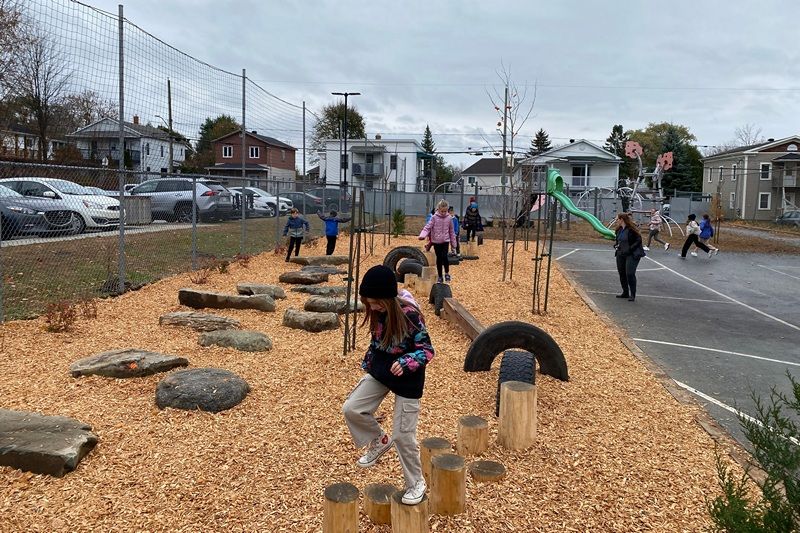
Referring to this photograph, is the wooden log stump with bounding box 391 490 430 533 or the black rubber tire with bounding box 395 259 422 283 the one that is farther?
the black rubber tire with bounding box 395 259 422 283

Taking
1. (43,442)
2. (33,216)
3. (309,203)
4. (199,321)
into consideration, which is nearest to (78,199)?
(33,216)

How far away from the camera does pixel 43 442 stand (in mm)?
3754

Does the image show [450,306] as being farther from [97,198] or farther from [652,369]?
[97,198]

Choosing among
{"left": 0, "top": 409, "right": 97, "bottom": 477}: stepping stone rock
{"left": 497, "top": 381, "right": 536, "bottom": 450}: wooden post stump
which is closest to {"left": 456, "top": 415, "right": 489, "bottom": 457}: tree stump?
{"left": 497, "top": 381, "right": 536, "bottom": 450}: wooden post stump

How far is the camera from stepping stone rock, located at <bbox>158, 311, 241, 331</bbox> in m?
6.99

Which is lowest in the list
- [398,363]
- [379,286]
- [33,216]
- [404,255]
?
[404,255]

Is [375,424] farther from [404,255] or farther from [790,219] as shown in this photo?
[790,219]

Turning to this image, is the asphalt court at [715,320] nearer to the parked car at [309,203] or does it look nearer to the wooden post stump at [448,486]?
the wooden post stump at [448,486]

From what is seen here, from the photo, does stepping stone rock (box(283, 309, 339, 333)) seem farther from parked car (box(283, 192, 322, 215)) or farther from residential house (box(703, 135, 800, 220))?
residential house (box(703, 135, 800, 220))

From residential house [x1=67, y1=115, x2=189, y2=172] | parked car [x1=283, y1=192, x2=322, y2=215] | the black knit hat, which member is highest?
residential house [x1=67, y1=115, x2=189, y2=172]

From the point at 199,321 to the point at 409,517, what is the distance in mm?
4777

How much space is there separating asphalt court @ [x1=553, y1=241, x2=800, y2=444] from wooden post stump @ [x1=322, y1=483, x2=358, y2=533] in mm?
2000

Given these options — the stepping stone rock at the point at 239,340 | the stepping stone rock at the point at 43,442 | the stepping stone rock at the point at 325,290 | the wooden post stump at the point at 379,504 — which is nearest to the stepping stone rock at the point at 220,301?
the stepping stone rock at the point at 325,290

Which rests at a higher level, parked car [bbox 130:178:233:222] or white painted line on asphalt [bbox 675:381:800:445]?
parked car [bbox 130:178:233:222]
